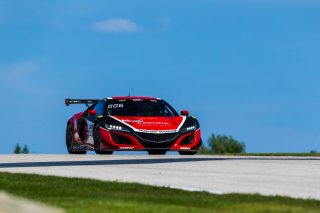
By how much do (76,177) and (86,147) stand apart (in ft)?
39.2

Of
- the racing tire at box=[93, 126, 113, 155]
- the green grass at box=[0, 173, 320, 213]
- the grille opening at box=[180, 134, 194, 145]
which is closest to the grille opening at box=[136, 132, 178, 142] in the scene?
the grille opening at box=[180, 134, 194, 145]

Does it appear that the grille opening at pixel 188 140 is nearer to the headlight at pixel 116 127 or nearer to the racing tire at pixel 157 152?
the racing tire at pixel 157 152

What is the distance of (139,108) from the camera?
24.9 metres

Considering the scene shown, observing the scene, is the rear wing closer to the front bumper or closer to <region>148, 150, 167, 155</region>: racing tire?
<region>148, 150, 167, 155</region>: racing tire

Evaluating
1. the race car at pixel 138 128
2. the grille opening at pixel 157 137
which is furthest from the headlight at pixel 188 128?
the grille opening at pixel 157 137

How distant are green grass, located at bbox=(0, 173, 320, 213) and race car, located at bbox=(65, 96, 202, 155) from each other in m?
10.7

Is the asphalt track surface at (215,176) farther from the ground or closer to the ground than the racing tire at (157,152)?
closer to the ground

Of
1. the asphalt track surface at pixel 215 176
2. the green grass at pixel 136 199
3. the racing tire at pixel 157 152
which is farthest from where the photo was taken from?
the racing tire at pixel 157 152

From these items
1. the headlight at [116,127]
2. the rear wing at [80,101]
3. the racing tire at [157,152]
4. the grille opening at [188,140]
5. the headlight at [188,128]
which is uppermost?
the rear wing at [80,101]

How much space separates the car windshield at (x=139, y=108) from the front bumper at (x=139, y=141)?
1.24 m

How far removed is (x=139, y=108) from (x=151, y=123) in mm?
1403

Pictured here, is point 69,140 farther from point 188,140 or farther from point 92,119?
point 188,140

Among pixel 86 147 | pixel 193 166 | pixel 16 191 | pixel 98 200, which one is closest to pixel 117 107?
pixel 86 147

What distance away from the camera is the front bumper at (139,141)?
23234mm
